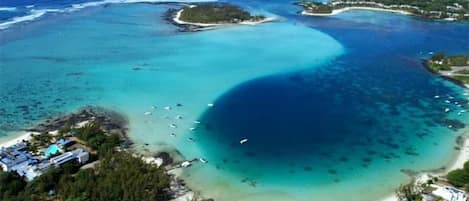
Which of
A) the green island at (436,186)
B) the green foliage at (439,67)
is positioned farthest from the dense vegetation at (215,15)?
the green island at (436,186)

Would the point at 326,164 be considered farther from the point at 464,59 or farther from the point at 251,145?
the point at 464,59

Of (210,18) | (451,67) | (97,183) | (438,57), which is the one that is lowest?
(451,67)

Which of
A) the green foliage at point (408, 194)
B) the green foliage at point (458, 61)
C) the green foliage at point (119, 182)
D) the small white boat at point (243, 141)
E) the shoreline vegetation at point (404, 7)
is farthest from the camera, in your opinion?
the shoreline vegetation at point (404, 7)

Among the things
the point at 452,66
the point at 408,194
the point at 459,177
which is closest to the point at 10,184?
the point at 408,194

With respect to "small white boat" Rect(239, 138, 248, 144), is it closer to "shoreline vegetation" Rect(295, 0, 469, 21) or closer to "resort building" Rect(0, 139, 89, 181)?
"resort building" Rect(0, 139, 89, 181)

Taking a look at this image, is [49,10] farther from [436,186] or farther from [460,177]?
[460,177]

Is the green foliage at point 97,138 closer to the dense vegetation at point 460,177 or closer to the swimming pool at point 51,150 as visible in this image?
the swimming pool at point 51,150

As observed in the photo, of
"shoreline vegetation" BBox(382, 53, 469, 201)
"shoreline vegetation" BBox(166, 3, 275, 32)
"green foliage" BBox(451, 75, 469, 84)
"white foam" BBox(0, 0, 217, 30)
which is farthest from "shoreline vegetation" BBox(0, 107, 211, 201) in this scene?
"white foam" BBox(0, 0, 217, 30)
